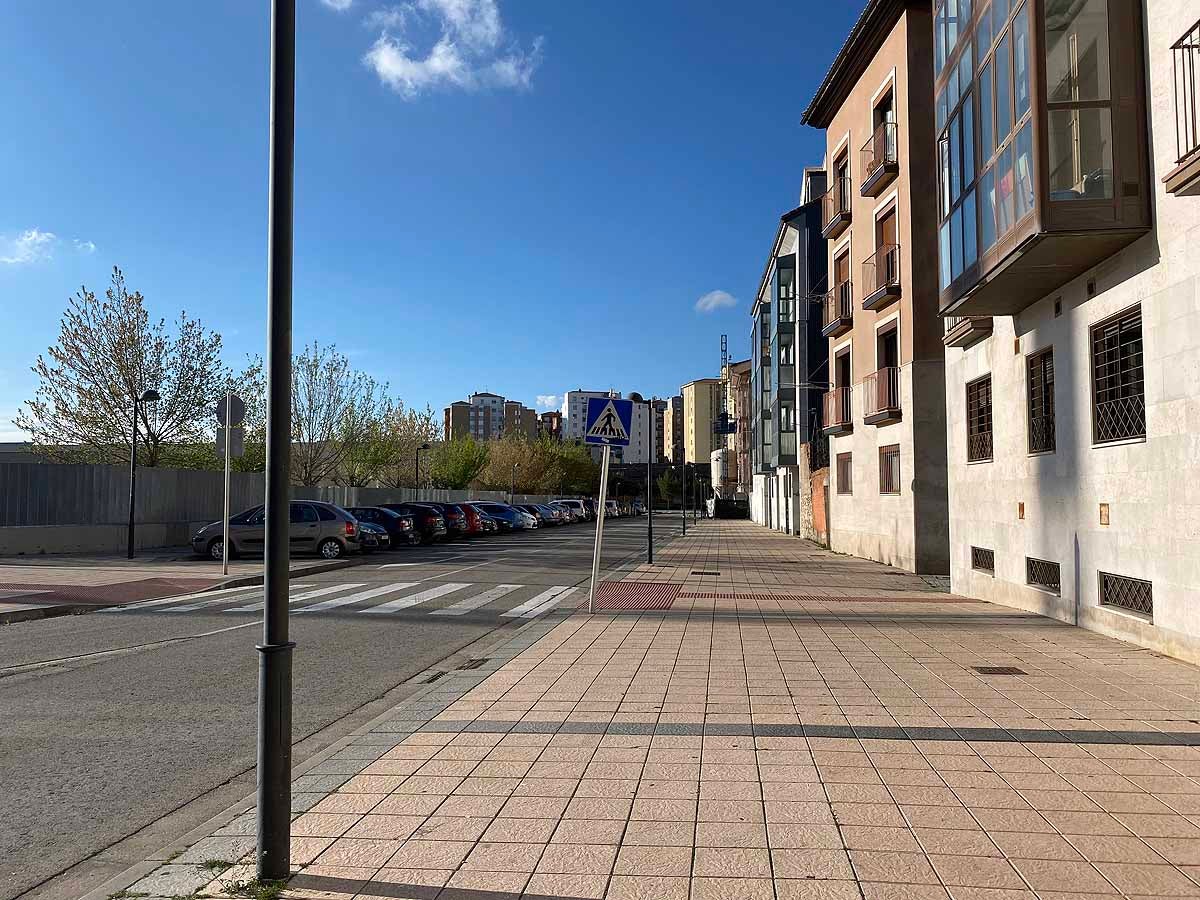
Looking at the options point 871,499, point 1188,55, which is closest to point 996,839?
point 1188,55

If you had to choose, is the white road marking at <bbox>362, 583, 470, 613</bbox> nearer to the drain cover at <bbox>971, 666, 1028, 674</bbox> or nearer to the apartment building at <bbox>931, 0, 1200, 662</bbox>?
the drain cover at <bbox>971, 666, 1028, 674</bbox>

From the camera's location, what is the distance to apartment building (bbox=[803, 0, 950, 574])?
68.1 ft

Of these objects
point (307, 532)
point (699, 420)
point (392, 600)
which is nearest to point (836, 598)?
point (392, 600)

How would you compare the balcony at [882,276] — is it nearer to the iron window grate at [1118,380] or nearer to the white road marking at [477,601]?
the white road marking at [477,601]

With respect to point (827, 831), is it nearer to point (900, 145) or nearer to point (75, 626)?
point (75, 626)

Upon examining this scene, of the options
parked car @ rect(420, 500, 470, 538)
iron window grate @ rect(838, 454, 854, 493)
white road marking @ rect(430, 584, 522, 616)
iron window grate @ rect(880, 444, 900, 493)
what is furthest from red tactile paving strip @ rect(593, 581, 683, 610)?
parked car @ rect(420, 500, 470, 538)

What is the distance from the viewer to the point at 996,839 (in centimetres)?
414

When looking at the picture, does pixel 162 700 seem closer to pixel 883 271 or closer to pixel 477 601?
pixel 477 601

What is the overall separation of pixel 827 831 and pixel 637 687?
11.7ft

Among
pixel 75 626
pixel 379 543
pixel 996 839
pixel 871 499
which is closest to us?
pixel 996 839

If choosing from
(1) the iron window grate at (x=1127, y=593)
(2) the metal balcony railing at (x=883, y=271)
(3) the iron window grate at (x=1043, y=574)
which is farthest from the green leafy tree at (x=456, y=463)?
(1) the iron window grate at (x=1127, y=593)

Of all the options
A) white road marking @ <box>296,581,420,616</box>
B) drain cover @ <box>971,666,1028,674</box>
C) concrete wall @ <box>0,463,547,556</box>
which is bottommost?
white road marking @ <box>296,581,420,616</box>

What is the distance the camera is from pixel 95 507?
25453 millimetres

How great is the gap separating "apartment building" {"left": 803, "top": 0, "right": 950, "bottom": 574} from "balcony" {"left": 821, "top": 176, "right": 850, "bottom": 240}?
52 mm
